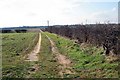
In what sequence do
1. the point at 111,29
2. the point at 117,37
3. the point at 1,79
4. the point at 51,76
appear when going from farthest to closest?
the point at 111,29 → the point at 117,37 → the point at 51,76 → the point at 1,79

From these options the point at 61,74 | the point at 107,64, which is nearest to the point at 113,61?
the point at 107,64

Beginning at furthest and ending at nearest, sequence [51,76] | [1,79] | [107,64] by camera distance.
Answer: [107,64], [51,76], [1,79]

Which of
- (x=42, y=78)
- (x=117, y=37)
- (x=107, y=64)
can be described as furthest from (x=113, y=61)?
(x=42, y=78)

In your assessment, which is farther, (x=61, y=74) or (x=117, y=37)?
(x=117, y=37)

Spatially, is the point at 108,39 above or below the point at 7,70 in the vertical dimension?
above

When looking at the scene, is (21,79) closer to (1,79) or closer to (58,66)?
(1,79)

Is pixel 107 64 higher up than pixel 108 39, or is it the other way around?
pixel 108 39

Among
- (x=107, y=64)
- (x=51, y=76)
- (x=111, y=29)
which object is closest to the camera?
(x=51, y=76)

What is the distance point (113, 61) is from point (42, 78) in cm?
537

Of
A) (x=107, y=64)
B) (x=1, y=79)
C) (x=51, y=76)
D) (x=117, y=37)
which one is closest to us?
(x=1, y=79)

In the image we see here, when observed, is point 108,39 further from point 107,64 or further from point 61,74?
point 61,74

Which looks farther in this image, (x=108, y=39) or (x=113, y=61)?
(x=108, y=39)

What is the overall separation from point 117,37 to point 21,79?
831 cm

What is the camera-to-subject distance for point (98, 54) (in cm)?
2205
